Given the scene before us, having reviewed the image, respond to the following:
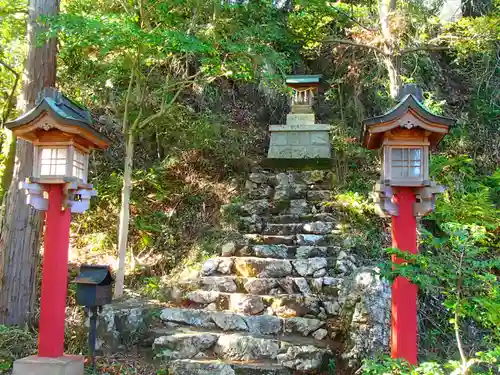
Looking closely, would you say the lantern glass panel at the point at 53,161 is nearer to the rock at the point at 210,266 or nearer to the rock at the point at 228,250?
the rock at the point at 210,266

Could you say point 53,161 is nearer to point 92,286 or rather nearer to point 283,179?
point 92,286

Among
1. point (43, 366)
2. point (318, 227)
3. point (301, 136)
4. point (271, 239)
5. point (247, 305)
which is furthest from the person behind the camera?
point (301, 136)

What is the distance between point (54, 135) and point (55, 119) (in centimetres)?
29

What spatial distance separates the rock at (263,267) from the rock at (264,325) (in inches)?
35.7

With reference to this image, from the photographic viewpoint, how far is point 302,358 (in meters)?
4.97

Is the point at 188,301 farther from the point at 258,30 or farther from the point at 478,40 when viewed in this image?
the point at 478,40

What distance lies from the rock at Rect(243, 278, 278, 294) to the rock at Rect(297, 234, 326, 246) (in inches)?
49.4

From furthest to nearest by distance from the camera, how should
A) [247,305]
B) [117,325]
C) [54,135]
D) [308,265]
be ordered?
1. [308,265]
2. [247,305]
3. [117,325]
4. [54,135]

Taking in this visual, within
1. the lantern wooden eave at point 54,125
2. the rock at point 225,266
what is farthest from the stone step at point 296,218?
the lantern wooden eave at point 54,125

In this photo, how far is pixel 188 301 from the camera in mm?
6320

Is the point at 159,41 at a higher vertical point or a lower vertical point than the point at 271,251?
higher

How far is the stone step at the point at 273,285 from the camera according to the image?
239 inches

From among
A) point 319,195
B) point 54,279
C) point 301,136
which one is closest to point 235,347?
point 54,279

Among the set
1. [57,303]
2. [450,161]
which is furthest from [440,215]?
[57,303]
